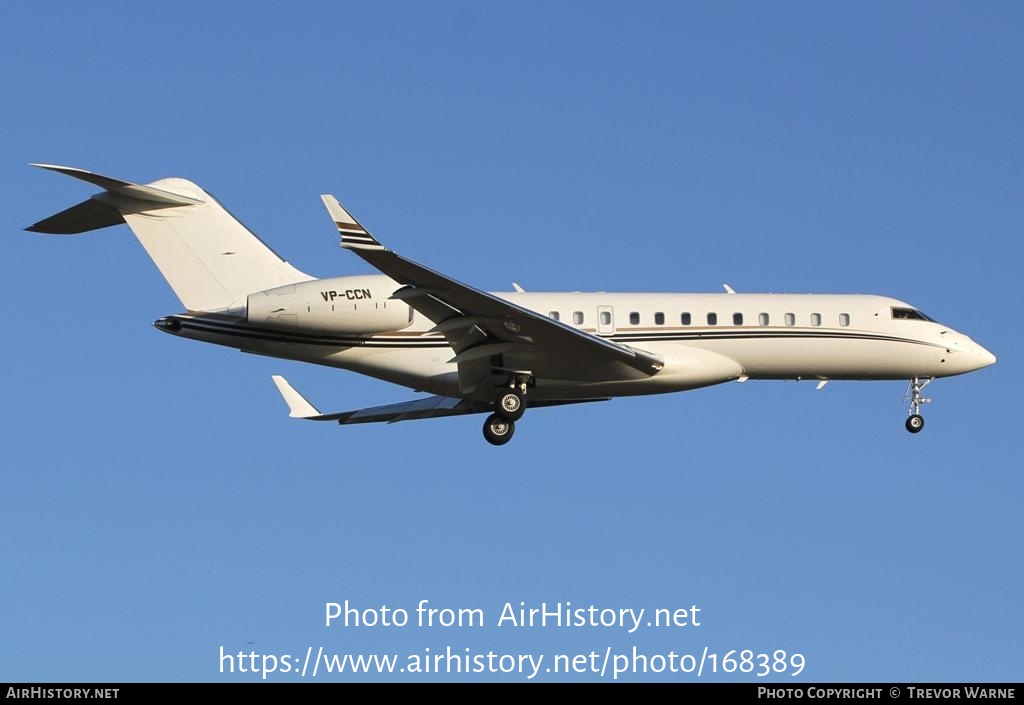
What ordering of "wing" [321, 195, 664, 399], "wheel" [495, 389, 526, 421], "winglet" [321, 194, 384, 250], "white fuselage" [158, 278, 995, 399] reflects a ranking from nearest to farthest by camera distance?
"winglet" [321, 194, 384, 250] → "wing" [321, 195, 664, 399] → "white fuselage" [158, 278, 995, 399] → "wheel" [495, 389, 526, 421]

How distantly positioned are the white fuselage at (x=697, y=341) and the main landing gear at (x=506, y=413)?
397 millimetres

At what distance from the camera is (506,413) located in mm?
23734

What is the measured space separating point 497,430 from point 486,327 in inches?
83.0

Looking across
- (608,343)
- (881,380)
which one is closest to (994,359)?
(881,380)

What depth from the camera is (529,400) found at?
2520 cm

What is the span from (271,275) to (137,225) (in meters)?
2.27

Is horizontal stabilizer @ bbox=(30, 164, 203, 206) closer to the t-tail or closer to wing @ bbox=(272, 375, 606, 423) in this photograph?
the t-tail

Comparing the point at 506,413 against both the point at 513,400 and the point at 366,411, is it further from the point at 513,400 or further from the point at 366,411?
the point at 366,411

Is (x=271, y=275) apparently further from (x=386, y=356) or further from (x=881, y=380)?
(x=881, y=380)

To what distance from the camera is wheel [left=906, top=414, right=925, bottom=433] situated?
26.1 meters

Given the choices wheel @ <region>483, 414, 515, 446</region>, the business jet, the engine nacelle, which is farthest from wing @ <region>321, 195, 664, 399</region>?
the engine nacelle

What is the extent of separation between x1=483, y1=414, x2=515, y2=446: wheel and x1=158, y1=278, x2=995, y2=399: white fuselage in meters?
0.52
